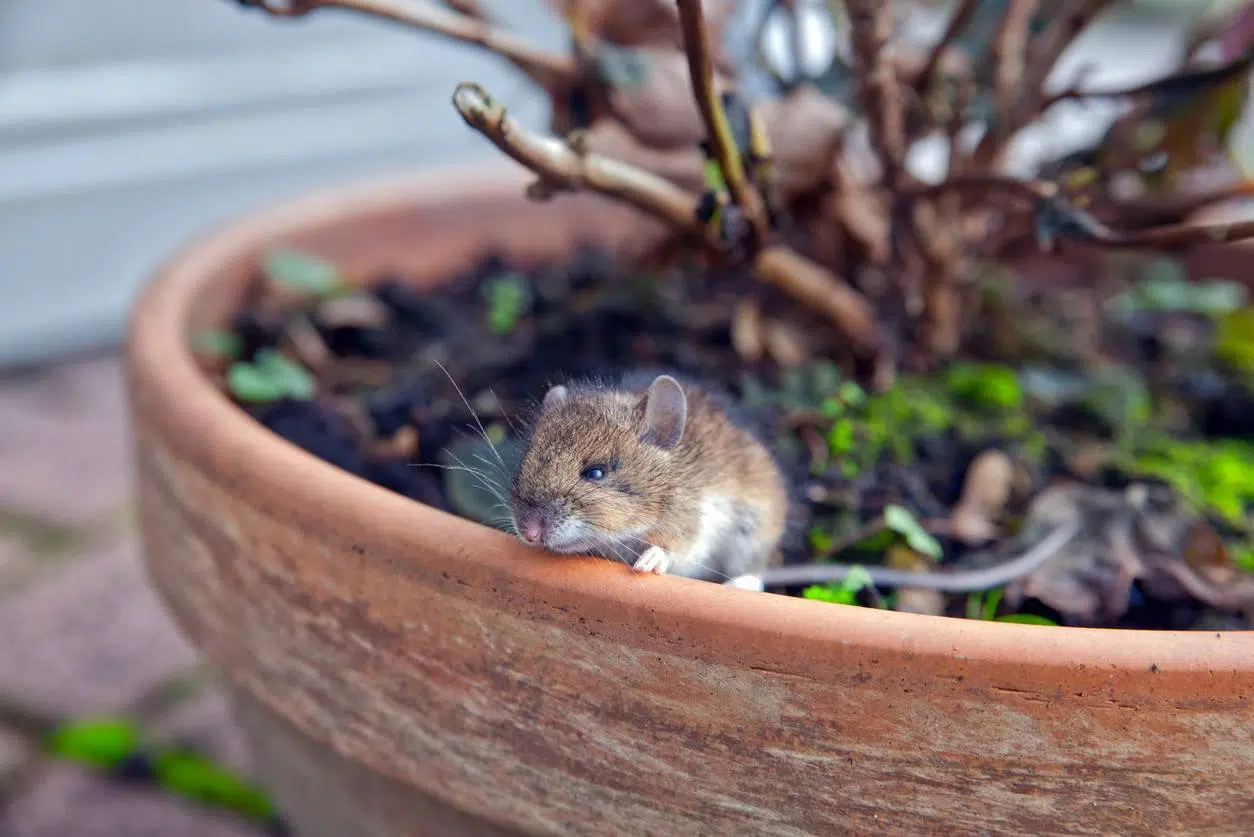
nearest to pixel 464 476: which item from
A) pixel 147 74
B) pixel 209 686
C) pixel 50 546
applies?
pixel 209 686

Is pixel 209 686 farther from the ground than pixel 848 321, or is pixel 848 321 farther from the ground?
pixel 848 321

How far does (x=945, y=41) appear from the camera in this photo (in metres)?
1.91

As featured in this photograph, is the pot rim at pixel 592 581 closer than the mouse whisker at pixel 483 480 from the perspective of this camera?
Yes

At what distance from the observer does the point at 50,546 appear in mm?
3400

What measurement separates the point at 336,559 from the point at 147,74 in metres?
4.06

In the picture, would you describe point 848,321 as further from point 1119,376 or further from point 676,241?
point 1119,376

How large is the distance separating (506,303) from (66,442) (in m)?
2.35

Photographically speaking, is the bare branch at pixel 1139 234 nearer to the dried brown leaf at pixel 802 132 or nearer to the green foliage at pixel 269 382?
the dried brown leaf at pixel 802 132

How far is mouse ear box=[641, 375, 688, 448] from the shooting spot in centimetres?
156

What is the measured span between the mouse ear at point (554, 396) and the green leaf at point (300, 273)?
870 mm

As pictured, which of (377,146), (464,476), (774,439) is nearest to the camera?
(464,476)

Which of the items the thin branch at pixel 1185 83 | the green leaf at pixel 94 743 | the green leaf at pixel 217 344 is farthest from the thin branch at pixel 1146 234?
the green leaf at pixel 94 743

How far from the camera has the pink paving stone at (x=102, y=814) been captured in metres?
2.46

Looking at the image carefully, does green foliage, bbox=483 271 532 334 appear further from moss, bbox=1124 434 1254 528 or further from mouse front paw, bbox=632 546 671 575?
moss, bbox=1124 434 1254 528
